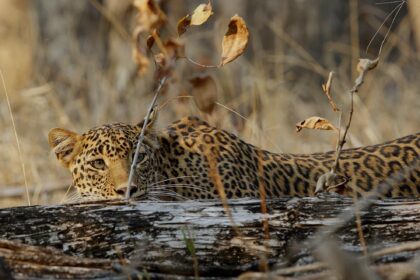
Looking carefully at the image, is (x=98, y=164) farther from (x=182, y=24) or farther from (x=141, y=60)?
(x=141, y=60)

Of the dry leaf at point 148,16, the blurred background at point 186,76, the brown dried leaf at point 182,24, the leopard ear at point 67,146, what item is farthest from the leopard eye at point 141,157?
the blurred background at point 186,76

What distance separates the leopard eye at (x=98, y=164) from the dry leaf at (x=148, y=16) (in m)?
2.11

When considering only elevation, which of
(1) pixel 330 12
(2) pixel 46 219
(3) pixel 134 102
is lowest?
(2) pixel 46 219

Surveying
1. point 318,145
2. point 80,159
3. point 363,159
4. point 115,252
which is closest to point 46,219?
point 115,252

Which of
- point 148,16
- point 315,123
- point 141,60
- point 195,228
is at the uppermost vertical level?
point 148,16

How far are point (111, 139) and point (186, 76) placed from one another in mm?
→ 8643

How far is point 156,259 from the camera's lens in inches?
186

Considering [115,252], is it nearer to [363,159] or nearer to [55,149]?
[55,149]

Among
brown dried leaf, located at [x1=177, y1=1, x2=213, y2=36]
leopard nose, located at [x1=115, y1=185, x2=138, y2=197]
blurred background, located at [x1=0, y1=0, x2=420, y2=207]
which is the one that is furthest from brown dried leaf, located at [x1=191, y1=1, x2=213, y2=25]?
blurred background, located at [x1=0, y1=0, x2=420, y2=207]

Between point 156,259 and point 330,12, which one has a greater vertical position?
point 330,12

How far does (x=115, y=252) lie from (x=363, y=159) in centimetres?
316

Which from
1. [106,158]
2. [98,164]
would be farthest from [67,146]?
[106,158]

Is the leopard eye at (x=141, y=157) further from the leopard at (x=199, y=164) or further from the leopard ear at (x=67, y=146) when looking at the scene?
the leopard ear at (x=67, y=146)

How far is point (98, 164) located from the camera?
22.7ft
